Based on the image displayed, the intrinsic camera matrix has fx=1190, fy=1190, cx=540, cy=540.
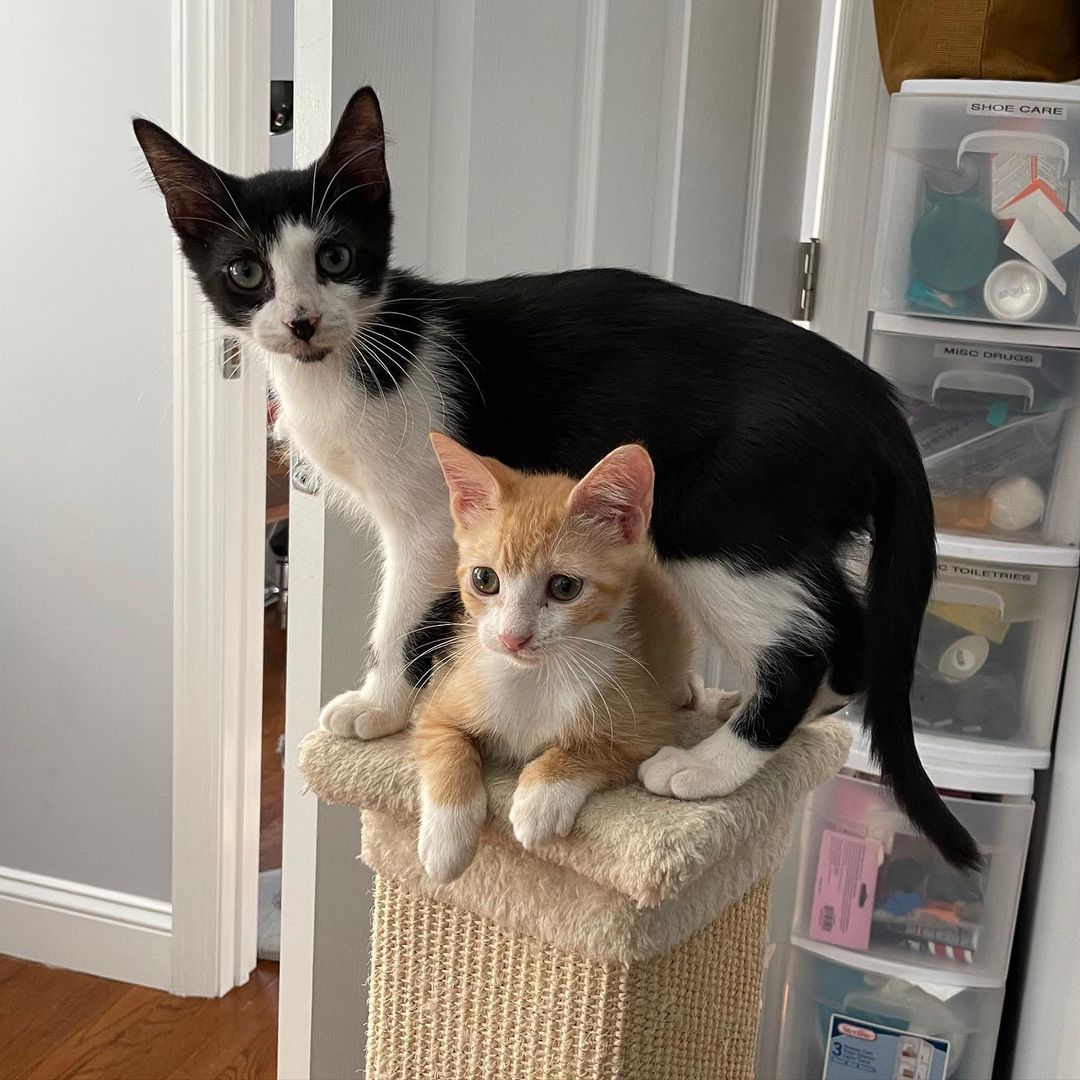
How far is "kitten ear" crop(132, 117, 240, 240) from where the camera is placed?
0.77 metres

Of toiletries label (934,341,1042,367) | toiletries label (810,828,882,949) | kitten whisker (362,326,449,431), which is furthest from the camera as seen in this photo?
toiletries label (810,828,882,949)

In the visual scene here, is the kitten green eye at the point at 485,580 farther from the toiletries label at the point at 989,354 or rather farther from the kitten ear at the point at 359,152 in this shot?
the toiletries label at the point at 989,354

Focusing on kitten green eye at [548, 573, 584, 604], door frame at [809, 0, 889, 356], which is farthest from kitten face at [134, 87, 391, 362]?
door frame at [809, 0, 889, 356]

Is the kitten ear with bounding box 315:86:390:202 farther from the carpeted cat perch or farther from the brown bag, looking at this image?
the brown bag

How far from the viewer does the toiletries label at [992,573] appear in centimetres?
159

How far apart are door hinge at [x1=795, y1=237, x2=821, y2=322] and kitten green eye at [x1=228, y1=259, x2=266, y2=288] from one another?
3.49 ft

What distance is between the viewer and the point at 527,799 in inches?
31.2

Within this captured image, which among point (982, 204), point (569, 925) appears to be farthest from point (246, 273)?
point (982, 204)

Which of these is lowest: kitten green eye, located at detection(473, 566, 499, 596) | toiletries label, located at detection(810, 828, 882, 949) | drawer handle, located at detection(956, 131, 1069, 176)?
toiletries label, located at detection(810, 828, 882, 949)

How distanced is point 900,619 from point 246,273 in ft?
1.68

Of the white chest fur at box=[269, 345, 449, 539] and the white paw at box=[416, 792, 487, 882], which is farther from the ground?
the white chest fur at box=[269, 345, 449, 539]

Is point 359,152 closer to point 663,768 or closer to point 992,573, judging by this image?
point 663,768

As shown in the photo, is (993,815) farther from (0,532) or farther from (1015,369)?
(0,532)

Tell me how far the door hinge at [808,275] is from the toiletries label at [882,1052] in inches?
39.2
